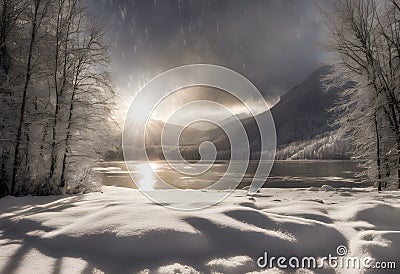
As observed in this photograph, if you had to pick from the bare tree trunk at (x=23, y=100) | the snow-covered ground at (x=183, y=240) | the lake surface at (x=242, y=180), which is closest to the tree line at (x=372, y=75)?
the lake surface at (x=242, y=180)

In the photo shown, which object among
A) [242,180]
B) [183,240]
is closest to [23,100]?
[183,240]

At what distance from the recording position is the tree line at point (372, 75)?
14.9 metres

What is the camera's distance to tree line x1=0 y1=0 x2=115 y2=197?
492 inches

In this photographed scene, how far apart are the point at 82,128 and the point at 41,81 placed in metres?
3.16

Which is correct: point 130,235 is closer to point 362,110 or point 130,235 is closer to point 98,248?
point 98,248

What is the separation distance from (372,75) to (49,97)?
57.0ft

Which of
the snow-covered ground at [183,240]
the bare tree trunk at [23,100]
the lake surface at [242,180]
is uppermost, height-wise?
the bare tree trunk at [23,100]

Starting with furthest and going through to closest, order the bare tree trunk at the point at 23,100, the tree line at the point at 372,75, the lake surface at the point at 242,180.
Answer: the lake surface at the point at 242,180, the tree line at the point at 372,75, the bare tree trunk at the point at 23,100

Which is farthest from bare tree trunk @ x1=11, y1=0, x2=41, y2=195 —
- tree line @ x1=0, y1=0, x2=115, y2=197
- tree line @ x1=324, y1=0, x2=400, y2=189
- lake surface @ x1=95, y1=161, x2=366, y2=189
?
tree line @ x1=324, y1=0, x2=400, y2=189

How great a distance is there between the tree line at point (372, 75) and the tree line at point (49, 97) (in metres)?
13.5

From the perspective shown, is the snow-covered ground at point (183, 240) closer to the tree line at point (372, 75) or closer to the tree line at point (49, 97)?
the tree line at point (49, 97)

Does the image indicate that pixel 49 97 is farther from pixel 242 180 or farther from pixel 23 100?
pixel 242 180

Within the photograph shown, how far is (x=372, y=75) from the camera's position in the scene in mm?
15117

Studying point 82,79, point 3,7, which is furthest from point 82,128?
point 3,7
